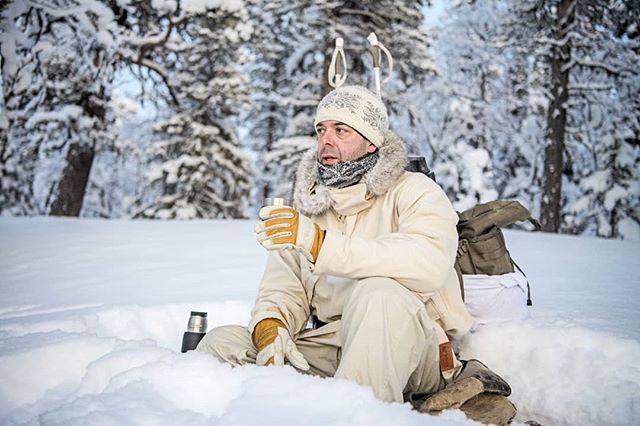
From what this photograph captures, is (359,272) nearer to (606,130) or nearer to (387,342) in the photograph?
(387,342)

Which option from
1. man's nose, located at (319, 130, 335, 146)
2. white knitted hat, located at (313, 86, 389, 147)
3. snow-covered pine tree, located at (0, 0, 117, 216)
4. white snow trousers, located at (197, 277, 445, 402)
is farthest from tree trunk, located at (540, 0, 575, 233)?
white snow trousers, located at (197, 277, 445, 402)

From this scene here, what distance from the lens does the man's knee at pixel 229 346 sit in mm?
2361

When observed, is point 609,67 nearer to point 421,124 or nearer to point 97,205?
point 421,124

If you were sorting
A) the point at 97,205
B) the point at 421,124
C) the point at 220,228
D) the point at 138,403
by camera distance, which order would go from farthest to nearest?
the point at 97,205 < the point at 421,124 < the point at 220,228 < the point at 138,403

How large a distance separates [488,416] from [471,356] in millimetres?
667

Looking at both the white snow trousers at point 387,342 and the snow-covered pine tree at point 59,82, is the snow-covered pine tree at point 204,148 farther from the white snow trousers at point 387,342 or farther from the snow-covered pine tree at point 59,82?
the white snow trousers at point 387,342

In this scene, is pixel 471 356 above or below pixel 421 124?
below

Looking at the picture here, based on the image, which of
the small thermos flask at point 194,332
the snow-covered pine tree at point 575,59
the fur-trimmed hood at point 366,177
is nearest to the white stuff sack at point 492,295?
the fur-trimmed hood at point 366,177

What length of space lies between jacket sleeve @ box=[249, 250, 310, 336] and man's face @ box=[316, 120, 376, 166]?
0.52m

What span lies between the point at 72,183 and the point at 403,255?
10.1 metres

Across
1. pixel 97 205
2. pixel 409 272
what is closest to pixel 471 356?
pixel 409 272

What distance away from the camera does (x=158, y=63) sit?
11.3 metres

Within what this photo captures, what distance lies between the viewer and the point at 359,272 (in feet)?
6.75

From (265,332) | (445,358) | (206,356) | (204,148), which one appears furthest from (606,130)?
(206,356)
